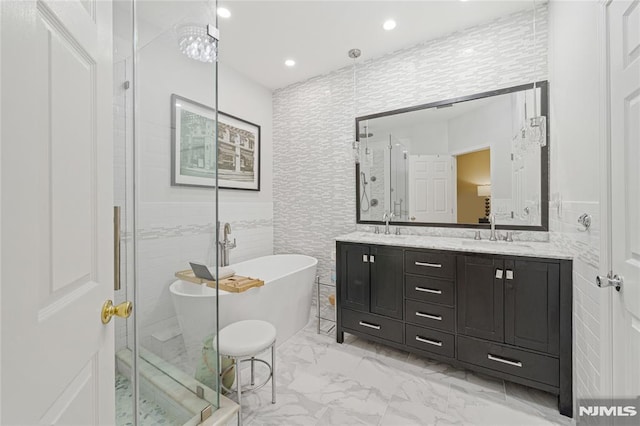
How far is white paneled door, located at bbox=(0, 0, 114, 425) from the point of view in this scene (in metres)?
0.41

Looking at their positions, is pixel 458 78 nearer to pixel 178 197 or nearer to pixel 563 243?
pixel 563 243

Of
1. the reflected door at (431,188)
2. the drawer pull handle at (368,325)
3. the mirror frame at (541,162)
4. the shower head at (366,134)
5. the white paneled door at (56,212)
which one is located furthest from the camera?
the shower head at (366,134)

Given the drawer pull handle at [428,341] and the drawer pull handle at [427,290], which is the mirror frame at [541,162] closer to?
the drawer pull handle at [427,290]

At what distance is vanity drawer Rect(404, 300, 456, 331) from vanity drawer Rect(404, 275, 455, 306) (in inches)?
1.8

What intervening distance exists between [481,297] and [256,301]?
5.50 ft

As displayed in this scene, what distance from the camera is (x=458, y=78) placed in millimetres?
2459

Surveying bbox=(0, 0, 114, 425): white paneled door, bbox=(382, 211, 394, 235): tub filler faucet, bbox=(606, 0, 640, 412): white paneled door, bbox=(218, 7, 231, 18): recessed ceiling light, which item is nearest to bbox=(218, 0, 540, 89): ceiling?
bbox=(218, 7, 231, 18): recessed ceiling light

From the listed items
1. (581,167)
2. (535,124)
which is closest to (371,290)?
(581,167)

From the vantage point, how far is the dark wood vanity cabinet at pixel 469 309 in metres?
1.69

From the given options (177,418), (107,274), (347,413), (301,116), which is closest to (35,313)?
(107,274)

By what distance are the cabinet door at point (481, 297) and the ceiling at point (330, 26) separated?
1.99m

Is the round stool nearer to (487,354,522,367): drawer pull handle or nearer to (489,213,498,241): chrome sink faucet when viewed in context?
(487,354,522,367): drawer pull handle

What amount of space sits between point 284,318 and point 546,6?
335 cm

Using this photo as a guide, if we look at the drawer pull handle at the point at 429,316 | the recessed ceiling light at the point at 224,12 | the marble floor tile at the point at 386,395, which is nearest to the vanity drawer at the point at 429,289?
the drawer pull handle at the point at 429,316
